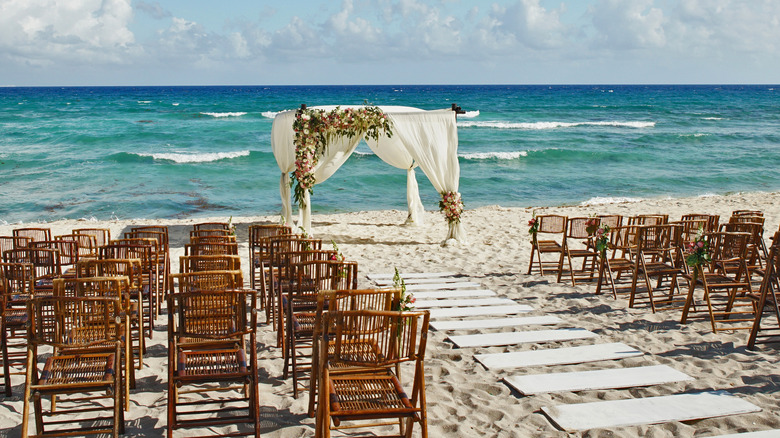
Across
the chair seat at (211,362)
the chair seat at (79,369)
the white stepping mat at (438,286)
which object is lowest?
the white stepping mat at (438,286)

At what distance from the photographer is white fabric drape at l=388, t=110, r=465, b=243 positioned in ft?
35.0

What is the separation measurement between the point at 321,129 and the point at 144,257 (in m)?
4.90

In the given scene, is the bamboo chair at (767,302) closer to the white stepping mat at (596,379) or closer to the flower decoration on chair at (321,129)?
the white stepping mat at (596,379)

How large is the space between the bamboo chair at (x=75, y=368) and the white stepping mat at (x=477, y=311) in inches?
131

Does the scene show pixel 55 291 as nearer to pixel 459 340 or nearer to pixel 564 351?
pixel 459 340

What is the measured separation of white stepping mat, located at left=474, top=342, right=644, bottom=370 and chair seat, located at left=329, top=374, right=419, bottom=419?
5.30 feet

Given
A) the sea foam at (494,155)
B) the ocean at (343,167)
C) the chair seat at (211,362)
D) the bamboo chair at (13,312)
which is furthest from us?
the sea foam at (494,155)

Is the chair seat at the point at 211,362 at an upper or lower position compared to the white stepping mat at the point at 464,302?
upper

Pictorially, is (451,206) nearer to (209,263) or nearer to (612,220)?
(612,220)

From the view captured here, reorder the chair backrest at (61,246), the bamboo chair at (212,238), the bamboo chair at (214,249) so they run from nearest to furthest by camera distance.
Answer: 1. the bamboo chair at (214,249)
2. the chair backrest at (61,246)
3. the bamboo chair at (212,238)

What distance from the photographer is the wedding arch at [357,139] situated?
34.7 feet

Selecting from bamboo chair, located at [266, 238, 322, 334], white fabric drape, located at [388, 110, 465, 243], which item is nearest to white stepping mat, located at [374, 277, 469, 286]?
bamboo chair, located at [266, 238, 322, 334]

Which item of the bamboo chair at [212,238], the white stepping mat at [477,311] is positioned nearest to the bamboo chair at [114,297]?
the bamboo chair at [212,238]

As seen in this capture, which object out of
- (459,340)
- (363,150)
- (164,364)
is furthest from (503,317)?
(363,150)
